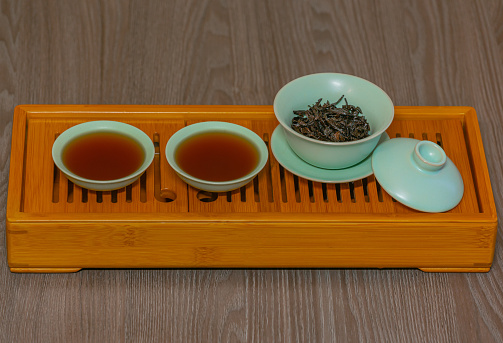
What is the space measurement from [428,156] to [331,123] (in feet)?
0.63

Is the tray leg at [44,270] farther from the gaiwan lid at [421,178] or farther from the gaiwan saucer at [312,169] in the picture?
the gaiwan lid at [421,178]

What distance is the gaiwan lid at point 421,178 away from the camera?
1.40 metres

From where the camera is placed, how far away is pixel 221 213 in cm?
139

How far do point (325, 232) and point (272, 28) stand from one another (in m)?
0.87

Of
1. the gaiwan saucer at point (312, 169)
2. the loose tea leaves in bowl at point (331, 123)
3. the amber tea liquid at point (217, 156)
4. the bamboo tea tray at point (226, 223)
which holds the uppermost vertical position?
the loose tea leaves in bowl at point (331, 123)

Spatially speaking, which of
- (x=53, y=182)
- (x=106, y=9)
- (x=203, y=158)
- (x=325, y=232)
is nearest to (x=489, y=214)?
(x=325, y=232)

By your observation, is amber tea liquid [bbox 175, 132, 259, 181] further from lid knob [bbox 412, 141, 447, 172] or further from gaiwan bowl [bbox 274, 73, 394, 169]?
lid knob [bbox 412, 141, 447, 172]

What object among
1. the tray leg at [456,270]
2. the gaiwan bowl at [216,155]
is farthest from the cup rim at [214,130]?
the tray leg at [456,270]

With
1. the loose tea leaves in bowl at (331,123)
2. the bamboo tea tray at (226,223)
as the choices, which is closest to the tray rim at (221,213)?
the bamboo tea tray at (226,223)

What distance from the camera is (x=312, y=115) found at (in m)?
1.46

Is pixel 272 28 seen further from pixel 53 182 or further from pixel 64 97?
pixel 53 182

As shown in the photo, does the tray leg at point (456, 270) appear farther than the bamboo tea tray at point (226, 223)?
Yes

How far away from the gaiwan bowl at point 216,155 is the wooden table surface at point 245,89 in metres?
0.21

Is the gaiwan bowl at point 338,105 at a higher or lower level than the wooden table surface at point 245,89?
higher
